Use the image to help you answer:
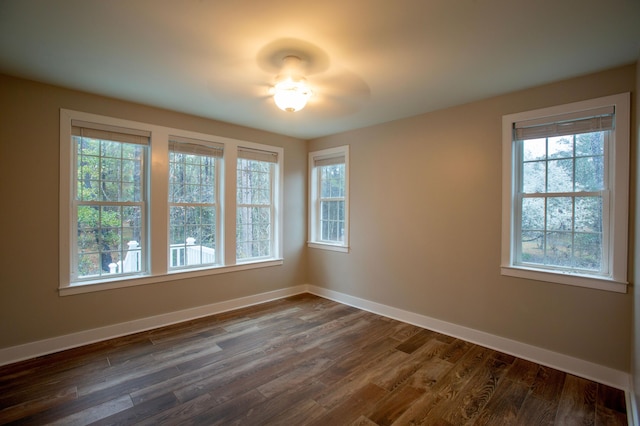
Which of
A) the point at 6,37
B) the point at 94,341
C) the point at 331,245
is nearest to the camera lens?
the point at 6,37

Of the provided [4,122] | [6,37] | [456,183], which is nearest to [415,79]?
[456,183]

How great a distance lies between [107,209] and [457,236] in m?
3.88

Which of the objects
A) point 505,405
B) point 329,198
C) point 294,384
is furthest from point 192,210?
point 505,405

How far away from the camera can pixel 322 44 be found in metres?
2.17

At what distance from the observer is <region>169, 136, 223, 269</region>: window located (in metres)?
3.79

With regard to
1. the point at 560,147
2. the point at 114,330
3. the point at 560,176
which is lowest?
the point at 114,330

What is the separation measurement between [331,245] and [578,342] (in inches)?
120

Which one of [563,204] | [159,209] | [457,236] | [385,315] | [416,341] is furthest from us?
[385,315]

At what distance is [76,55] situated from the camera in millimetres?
2369

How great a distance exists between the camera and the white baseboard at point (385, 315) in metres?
2.59

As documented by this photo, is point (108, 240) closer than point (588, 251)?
No

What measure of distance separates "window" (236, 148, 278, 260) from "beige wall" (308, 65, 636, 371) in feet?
3.83

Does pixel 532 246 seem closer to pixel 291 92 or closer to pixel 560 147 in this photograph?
pixel 560 147

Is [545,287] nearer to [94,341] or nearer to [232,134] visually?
[232,134]
